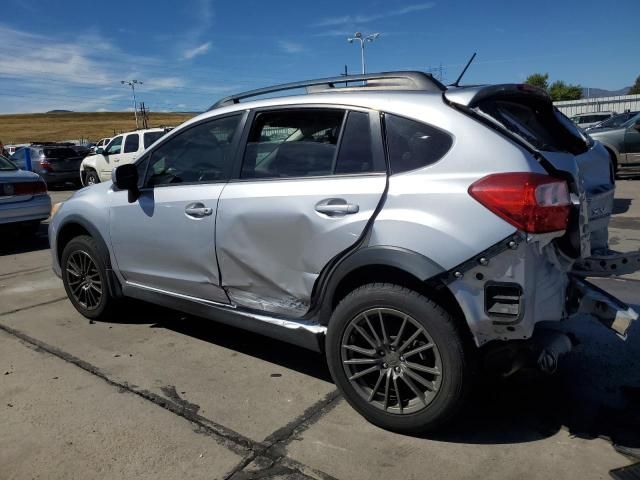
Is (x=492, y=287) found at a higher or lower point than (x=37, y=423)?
higher

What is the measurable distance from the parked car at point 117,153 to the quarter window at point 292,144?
48.2 ft

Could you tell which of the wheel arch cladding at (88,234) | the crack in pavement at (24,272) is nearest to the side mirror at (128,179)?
the wheel arch cladding at (88,234)

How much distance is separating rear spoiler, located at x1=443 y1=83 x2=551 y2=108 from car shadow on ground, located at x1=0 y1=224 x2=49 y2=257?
7709 mm

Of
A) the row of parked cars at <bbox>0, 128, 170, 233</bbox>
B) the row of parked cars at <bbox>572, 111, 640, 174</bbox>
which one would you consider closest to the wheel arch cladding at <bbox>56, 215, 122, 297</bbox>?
the row of parked cars at <bbox>0, 128, 170, 233</bbox>

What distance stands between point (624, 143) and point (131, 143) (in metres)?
14.3

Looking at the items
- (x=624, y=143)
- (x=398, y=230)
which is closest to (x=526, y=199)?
(x=398, y=230)

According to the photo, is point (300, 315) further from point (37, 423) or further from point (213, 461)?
point (37, 423)

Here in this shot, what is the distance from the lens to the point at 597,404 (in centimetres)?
320

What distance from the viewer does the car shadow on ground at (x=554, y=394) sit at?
2.92 meters

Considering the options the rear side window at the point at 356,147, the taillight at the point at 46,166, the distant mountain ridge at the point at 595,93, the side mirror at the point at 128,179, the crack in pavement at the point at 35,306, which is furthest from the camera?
the distant mountain ridge at the point at 595,93

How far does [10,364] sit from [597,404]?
3.95 metres

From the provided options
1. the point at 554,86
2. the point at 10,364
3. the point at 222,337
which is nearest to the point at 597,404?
the point at 222,337

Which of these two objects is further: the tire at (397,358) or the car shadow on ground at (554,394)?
the car shadow on ground at (554,394)

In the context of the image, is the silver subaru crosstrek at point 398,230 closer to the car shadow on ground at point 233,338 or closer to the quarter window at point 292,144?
the quarter window at point 292,144
